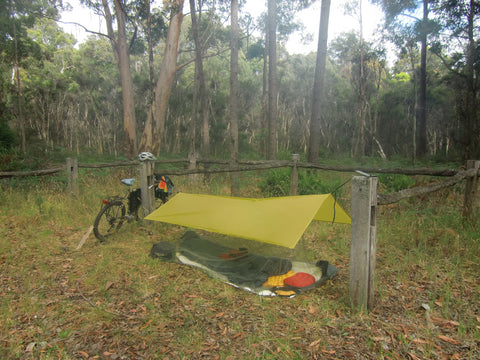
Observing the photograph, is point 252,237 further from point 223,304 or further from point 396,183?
point 396,183

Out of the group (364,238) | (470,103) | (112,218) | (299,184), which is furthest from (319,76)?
(364,238)

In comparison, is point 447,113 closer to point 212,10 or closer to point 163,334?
point 212,10

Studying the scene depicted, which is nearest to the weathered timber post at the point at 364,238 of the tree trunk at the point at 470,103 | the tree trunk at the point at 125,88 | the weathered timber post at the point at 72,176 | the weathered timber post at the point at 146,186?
the weathered timber post at the point at 146,186

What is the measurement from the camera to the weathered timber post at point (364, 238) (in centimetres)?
255

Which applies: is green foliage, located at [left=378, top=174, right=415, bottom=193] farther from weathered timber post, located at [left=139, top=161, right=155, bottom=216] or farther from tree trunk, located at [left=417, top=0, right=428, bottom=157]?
tree trunk, located at [left=417, top=0, right=428, bottom=157]

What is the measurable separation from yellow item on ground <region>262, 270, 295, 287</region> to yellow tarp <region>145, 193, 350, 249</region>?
0.56 metres

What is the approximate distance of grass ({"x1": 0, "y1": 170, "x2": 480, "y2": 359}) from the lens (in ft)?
7.47

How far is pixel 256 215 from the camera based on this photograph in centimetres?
334

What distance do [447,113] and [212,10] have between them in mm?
13248

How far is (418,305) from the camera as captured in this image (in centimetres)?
281

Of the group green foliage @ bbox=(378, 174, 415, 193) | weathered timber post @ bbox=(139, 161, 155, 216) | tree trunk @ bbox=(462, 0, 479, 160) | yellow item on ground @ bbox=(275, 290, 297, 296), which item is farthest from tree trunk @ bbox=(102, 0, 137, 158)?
tree trunk @ bbox=(462, 0, 479, 160)

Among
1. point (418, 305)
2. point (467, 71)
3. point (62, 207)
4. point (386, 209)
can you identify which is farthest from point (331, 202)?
point (467, 71)

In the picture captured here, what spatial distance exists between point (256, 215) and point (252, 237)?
0.35 m

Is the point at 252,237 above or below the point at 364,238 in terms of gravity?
below
